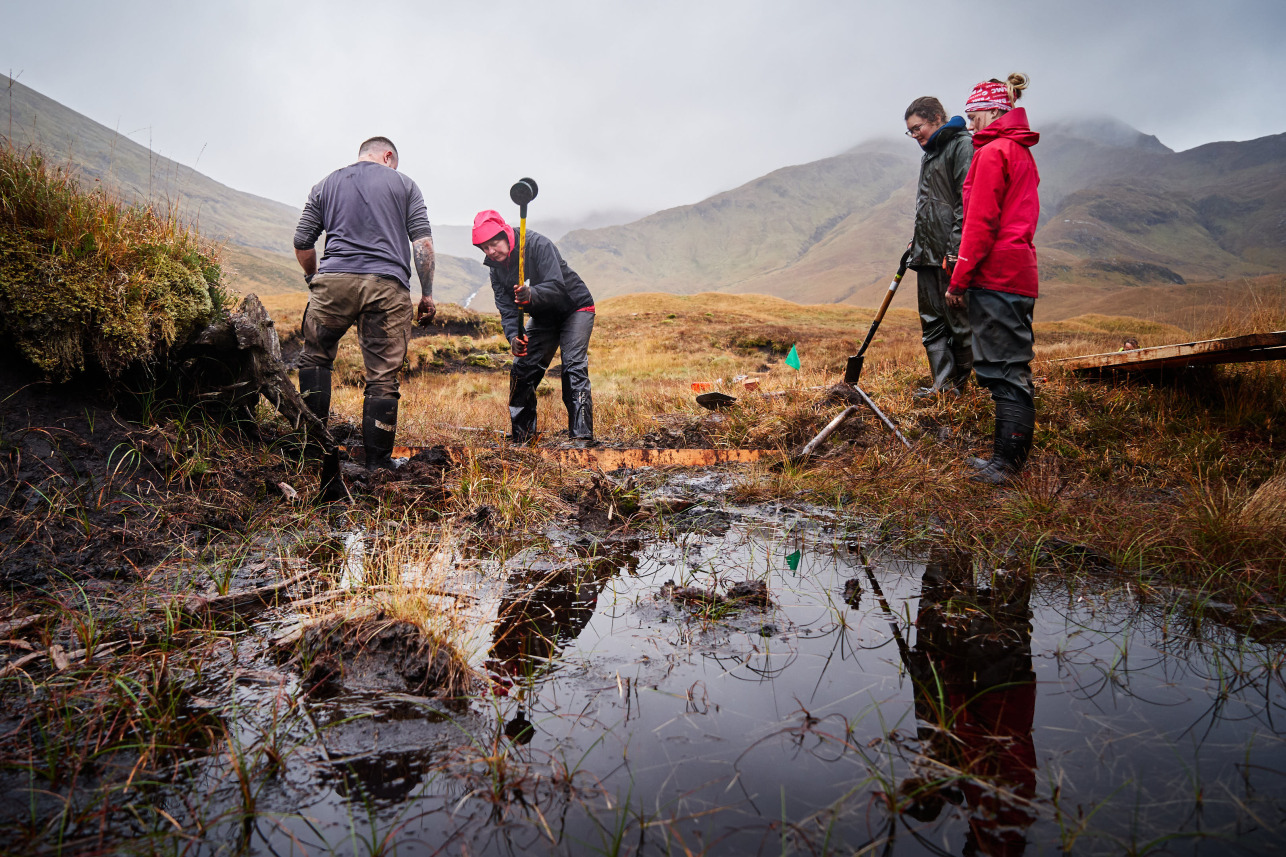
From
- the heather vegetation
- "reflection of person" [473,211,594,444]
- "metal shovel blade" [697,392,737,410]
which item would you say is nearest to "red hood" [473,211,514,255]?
"reflection of person" [473,211,594,444]

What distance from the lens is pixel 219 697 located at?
6.25 feet

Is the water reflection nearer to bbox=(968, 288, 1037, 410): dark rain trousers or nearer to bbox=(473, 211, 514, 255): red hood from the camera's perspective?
bbox=(968, 288, 1037, 410): dark rain trousers

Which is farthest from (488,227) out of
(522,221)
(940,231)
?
(940,231)

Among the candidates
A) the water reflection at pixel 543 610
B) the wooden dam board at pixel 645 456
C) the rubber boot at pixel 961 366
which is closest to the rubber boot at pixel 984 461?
the wooden dam board at pixel 645 456

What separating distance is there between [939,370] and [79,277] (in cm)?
689

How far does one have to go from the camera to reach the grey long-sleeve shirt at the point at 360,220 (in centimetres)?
488

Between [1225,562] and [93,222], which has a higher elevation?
[93,222]

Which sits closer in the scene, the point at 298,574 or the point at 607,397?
the point at 298,574

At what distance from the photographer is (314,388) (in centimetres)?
486

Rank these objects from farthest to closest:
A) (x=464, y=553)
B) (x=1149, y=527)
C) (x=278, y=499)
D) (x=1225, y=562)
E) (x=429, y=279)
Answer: (x=429, y=279)
(x=278, y=499)
(x=464, y=553)
(x=1149, y=527)
(x=1225, y=562)

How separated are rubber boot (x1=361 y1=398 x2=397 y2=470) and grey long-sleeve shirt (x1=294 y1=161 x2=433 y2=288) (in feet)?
3.40

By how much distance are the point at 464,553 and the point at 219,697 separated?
1497 mm

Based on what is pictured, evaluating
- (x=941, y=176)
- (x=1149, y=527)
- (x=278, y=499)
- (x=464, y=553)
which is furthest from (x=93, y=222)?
(x=941, y=176)

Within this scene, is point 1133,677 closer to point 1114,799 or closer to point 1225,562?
point 1114,799
